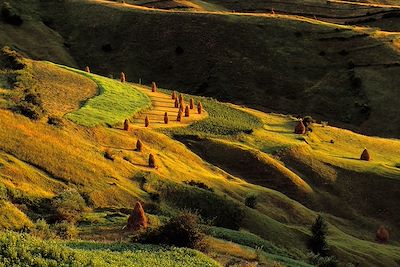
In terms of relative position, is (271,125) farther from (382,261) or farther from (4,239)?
(4,239)

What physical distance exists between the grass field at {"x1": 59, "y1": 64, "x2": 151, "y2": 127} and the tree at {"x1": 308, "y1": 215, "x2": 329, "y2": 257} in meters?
17.6

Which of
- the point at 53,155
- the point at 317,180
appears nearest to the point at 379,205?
the point at 317,180

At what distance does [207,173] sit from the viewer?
141 ft

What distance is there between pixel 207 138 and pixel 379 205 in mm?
16630

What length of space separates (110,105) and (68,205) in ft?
75.7

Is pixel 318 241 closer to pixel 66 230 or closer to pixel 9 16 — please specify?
pixel 66 230

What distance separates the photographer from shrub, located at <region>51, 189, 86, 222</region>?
25.5 metres

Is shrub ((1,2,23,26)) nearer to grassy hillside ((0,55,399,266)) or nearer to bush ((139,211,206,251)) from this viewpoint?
grassy hillside ((0,55,399,266))

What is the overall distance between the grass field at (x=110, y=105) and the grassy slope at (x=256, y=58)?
27940 mm

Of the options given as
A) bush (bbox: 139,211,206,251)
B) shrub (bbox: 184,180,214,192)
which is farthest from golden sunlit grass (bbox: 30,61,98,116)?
bush (bbox: 139,211,206,251)

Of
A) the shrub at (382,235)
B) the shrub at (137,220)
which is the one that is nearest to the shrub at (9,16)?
the shrub at (382,235)

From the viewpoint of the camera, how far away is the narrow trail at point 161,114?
5022 cm

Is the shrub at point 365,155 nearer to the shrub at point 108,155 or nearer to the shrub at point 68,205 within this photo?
the shrub at point 108,155

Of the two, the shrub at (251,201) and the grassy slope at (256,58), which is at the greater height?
the grassy slope at (256,58)
